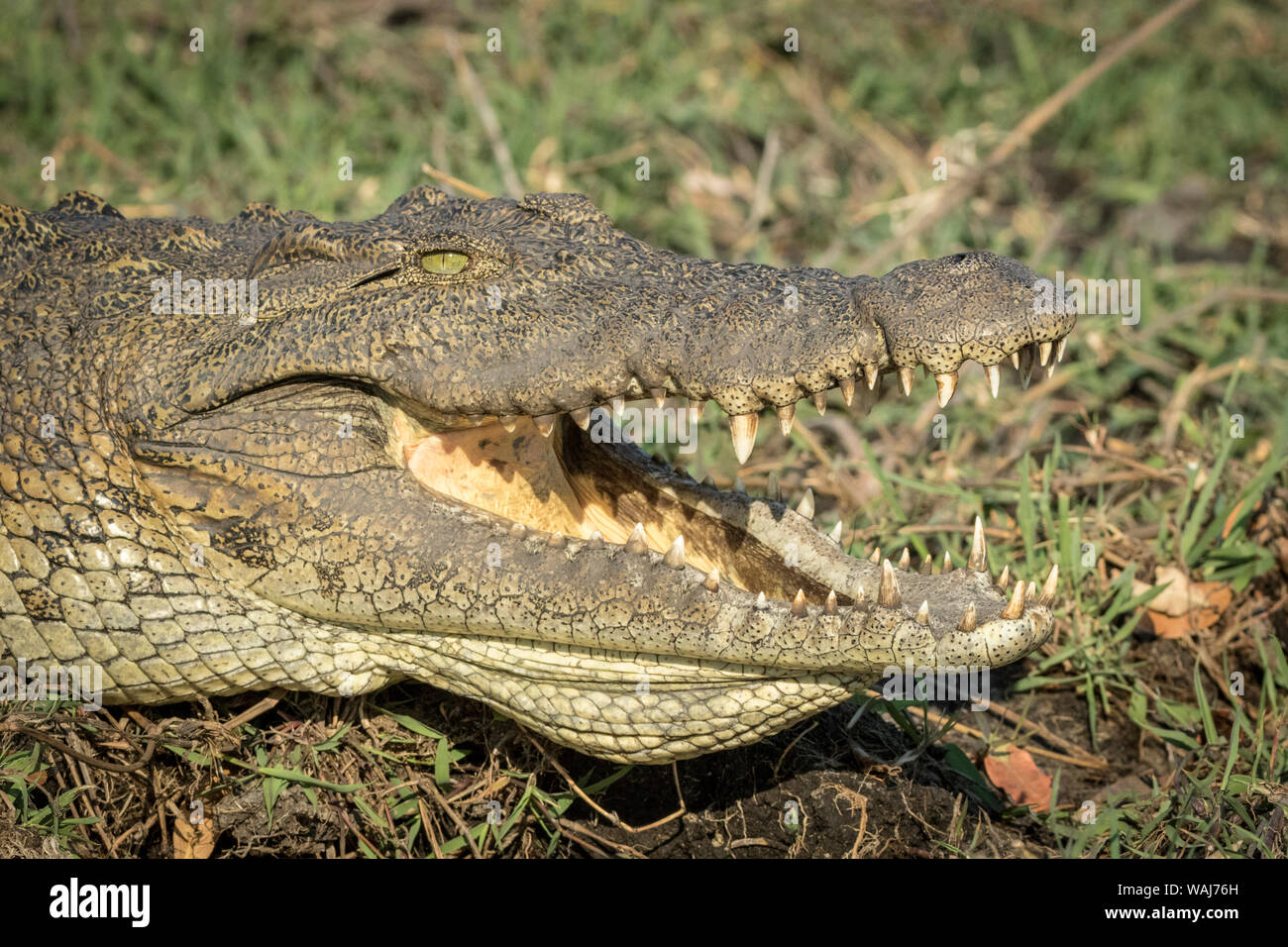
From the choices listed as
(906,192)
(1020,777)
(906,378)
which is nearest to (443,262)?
(906,378)

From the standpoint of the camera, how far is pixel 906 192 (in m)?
6.28

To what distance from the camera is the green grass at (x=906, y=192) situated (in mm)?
3549

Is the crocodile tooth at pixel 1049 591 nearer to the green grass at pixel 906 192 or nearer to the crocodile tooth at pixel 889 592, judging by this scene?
the crocodile tooth at pixel 889 592

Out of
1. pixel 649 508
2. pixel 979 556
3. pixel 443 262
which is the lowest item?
pixel 979 556

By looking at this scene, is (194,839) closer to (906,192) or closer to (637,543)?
(637,543)

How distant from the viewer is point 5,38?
622 centimetres

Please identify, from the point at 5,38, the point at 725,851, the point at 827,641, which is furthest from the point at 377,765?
the point at 5,38

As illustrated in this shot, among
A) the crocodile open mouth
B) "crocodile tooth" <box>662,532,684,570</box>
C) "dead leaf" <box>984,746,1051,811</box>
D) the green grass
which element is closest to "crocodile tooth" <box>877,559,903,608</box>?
the crocodile open mouth

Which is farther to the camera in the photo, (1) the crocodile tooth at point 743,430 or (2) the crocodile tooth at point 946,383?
(1) the crocodile tooth at point 743,430

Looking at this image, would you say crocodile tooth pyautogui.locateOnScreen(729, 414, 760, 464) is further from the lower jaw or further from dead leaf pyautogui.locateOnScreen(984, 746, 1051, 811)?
dead leaf pyautogui.locateOnScreen(984, 746, 1051, 811)

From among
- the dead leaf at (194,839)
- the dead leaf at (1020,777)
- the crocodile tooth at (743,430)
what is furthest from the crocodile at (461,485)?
the dead leaf at (1020,777)

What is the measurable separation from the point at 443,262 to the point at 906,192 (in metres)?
3.87

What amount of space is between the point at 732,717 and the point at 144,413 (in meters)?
1.56

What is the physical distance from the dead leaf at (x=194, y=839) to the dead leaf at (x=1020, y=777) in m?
2.09
